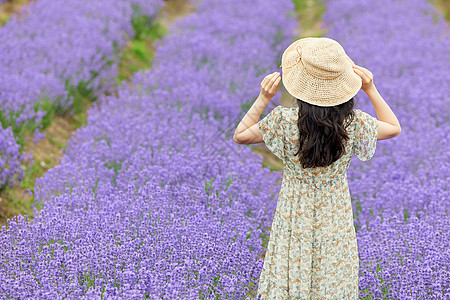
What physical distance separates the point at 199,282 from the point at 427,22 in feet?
21.8

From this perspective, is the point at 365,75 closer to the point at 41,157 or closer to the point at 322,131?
the point at 322,131

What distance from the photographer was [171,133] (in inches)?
182

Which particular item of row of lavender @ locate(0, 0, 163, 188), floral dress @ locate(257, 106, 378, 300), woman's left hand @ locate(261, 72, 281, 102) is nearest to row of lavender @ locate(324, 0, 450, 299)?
floral dress @ locate(257, 106, 378, 300)

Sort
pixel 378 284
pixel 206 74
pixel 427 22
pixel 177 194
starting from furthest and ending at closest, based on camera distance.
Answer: pixel 427 22
pixel 206 74
pixel 177 194
pixel 378 284

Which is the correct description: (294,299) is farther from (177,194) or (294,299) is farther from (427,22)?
(427,22)

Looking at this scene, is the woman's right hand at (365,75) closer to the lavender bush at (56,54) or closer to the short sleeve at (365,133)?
the short sleeve at (365,133)

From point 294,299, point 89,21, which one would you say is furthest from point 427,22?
point 294,299

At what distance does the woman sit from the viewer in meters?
2.69

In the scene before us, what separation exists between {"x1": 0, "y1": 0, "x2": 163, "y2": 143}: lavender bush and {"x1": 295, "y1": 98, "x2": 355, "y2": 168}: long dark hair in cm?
A: 299

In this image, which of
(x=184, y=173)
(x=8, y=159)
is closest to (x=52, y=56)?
(x=8, y=159)

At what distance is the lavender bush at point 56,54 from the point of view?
17.1 feet

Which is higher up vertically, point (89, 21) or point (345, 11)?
point (89, 21)

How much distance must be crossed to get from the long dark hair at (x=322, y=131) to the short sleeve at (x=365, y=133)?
60 millimetres

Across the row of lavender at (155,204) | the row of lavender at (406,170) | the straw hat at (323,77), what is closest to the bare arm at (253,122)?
the straw hat at (323,77)
